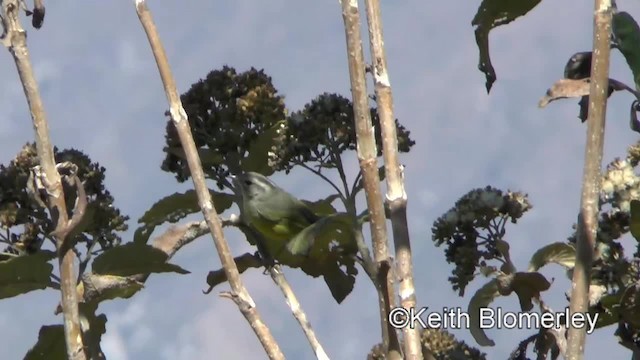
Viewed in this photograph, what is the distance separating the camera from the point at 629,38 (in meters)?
3.62

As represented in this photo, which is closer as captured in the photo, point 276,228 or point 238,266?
point 238,266

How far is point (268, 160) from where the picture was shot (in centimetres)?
567

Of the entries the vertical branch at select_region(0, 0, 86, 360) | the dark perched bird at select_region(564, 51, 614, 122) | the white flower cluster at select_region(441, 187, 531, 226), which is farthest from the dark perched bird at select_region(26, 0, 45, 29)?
the white flower cluster at select_region(441, 187, 531, 226)

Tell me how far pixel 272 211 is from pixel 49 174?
1914 mm

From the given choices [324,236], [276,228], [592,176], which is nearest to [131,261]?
[276,228]

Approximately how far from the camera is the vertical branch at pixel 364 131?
2.88 meters

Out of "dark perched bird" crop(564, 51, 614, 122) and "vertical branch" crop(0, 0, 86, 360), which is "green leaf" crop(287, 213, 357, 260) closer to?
"dark perched bird" crop(564, 51, 614, 122)

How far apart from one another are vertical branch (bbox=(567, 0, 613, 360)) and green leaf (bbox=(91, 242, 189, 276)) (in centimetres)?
230

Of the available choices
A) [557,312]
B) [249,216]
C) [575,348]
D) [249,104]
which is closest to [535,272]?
[557,312]

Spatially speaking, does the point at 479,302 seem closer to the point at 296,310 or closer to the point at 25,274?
the point at 296,310

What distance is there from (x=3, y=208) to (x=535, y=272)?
246 centimetres

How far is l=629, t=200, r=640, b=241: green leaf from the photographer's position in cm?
459

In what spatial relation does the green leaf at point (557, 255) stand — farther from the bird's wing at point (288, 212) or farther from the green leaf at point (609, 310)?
the bird's wing at point (288, 212)

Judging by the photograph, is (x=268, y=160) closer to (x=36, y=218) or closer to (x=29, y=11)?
(x=36, y=218)
